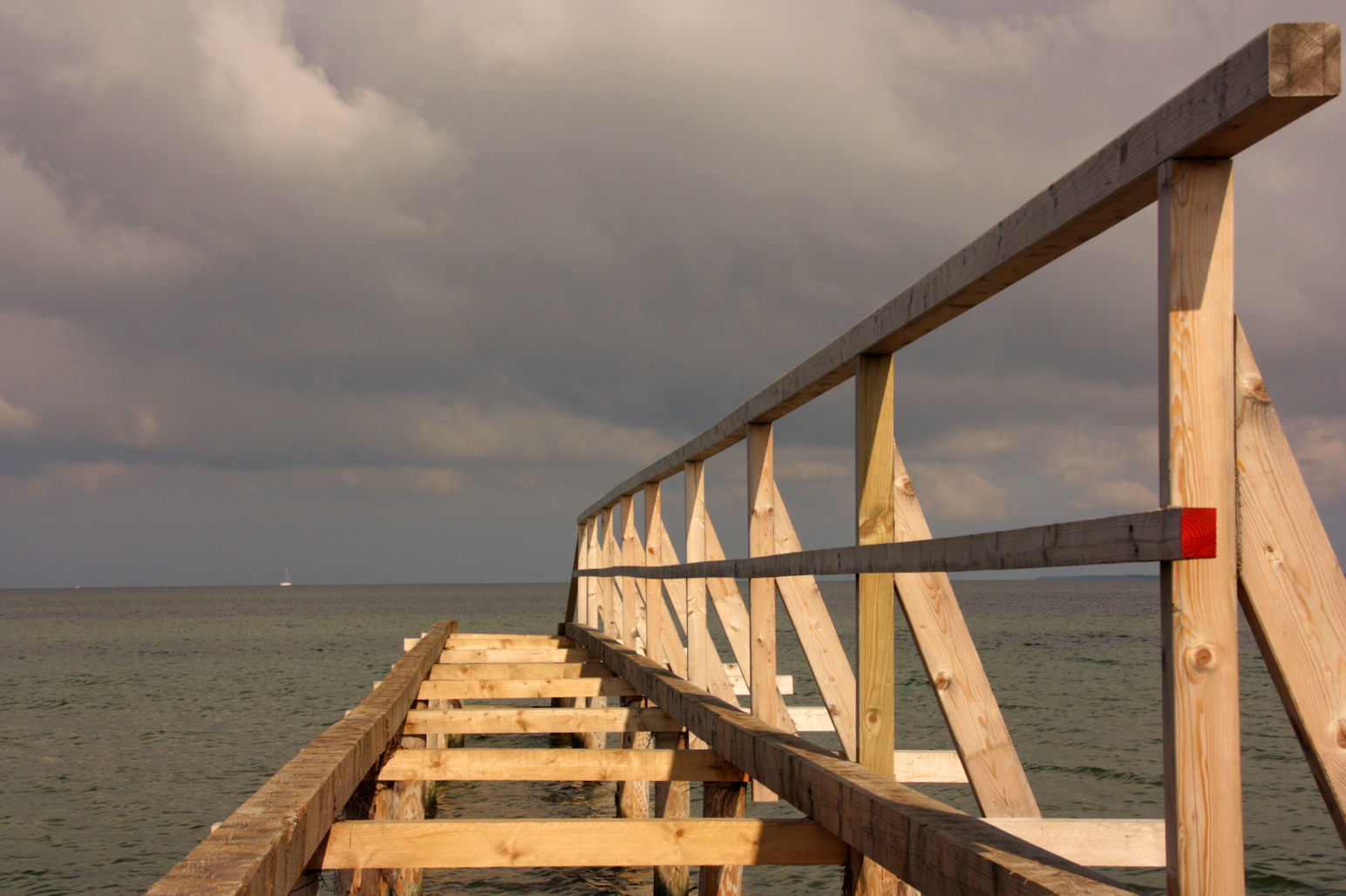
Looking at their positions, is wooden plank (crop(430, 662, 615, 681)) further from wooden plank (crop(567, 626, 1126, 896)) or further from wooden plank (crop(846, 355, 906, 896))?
wooden plank (crop(846, 355, 906, 896))

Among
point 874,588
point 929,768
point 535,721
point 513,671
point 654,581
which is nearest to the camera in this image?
point 874,588

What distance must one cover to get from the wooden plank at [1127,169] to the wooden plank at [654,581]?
179 inches

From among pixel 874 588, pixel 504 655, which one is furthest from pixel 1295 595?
pixel 504 655

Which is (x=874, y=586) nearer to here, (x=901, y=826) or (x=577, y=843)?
(x=901, y=826)

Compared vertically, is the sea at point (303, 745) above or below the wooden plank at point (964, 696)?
below

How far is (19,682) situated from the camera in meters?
34.6

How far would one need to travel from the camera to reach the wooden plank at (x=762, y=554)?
5.01m

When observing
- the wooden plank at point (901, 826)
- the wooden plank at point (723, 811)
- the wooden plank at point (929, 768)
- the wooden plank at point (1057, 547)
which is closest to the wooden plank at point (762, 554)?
the wooden plank at point (901, 826)

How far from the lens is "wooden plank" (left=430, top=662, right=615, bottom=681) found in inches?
364

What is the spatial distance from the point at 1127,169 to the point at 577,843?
251cm

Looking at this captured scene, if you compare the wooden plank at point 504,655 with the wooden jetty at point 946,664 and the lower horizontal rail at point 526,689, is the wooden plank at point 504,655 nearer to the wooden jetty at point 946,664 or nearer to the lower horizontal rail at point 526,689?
the lower horizontal rail at point 526,689

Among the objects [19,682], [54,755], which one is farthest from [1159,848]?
[19,682]

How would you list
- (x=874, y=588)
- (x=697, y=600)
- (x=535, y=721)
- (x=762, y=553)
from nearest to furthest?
(x=874, y=588)
(x=762, y=553)
(x=697, y=600)
(x=535, y=721)

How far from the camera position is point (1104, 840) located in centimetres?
382
